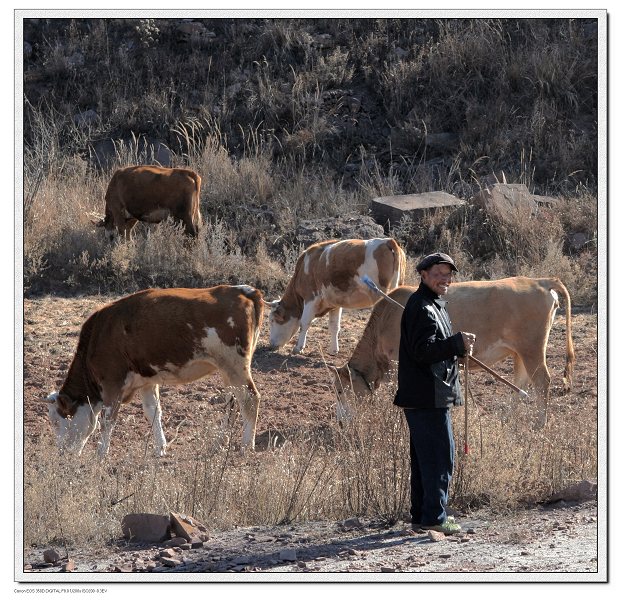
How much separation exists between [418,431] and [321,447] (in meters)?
1.51

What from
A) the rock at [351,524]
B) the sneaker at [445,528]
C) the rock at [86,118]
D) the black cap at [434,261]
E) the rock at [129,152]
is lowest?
the rock at [351,524]

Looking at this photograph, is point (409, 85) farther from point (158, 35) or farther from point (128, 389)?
point (128, 389)

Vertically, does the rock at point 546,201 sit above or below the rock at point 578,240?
above

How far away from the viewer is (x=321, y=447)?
9242 millimetres

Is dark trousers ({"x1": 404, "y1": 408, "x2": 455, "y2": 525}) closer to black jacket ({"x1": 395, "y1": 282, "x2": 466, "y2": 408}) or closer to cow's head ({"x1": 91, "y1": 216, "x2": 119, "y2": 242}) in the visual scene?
black jacket ({"x1": 395, "y1": 282, "x2": 466, "y2": 408})

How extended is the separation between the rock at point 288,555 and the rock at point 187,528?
2.09 feet

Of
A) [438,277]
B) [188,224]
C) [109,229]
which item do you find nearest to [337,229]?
[188,224]

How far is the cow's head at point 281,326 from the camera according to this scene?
624 inches

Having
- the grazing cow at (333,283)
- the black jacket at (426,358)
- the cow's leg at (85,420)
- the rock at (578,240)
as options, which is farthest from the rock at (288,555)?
the rock at (578,240)

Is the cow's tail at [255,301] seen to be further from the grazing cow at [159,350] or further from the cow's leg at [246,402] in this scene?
the cow's leg at [246,402]

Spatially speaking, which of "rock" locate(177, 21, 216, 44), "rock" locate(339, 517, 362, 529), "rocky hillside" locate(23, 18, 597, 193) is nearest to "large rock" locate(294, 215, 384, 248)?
"rocky hillside" locate(23, 18, 597, 193)

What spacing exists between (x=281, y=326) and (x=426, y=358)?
27.2ft

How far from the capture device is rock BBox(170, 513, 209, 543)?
792 centimetres

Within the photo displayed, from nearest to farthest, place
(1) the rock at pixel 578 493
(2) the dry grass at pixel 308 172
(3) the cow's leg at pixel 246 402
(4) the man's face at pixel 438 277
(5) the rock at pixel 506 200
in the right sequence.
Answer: (4) the man's face at pixel 438 277 < (2) the dry grass at pixel 308 172 < (1) the rock at pixel 578 493 < (3) the cow's leg at pixel 246 402 < (5) the rock at pixel 506 200
